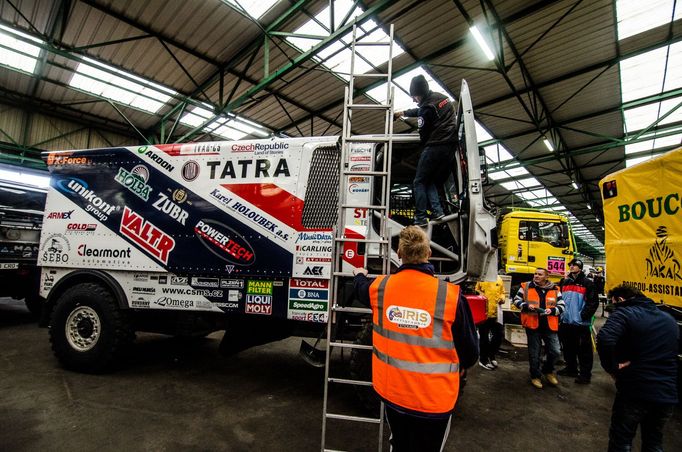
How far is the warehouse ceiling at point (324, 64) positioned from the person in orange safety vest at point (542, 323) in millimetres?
5422

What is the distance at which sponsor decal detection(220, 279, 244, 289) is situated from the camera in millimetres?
3939

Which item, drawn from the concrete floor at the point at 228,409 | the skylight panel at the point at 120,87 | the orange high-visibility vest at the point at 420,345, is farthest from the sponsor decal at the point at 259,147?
the skylight panel at the point at 120,87

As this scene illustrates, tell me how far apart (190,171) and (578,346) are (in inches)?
262

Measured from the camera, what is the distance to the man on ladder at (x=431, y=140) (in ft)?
12.1

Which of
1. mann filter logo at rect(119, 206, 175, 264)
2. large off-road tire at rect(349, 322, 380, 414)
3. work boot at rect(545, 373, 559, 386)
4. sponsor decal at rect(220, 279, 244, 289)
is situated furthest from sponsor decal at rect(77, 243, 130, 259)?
work boot at rect(545, 373, 559, 386)

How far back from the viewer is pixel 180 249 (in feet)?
13.5

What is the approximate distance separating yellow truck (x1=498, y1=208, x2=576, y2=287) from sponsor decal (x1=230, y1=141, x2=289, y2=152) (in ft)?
29.1

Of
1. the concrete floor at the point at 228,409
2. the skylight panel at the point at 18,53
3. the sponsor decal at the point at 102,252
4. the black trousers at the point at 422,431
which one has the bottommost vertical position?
the concrete floor at the point at 228,409

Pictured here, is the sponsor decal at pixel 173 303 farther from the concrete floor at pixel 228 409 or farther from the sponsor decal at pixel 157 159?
the sponsor decal at pixel 157 159

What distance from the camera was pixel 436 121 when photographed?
3705 mm

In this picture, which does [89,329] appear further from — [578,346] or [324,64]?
[324,64]

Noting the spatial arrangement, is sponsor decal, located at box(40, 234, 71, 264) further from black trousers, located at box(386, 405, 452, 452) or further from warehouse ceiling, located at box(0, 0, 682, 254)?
warehouse ceiling, located at box(0, 0, 682, 254)

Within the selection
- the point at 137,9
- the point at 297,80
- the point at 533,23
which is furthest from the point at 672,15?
the point at 137,9

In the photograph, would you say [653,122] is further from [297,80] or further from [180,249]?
[180,249]
